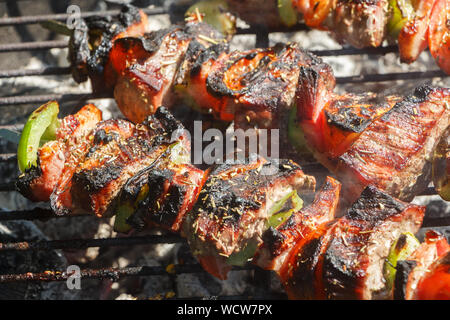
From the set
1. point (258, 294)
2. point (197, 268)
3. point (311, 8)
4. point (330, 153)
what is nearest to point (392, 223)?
point (330, 153)

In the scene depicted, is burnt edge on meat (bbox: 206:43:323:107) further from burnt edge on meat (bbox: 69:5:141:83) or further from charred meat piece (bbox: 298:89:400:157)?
burnt edge on meat (bbox: 69:5:141:83)

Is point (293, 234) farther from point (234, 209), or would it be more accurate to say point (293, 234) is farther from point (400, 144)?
point (400, 144)

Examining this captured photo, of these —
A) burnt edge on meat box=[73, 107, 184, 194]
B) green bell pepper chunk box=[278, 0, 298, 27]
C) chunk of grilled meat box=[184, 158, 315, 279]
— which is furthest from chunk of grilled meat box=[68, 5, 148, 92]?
chunk of grilled meat box=[184, 158, 315, 279]

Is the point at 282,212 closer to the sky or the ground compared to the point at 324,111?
closer to the ground

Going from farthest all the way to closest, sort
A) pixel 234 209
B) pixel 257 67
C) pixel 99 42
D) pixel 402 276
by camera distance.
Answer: pixel 99 42
pixel 257 67
pixel 234 209
pixel 402 276

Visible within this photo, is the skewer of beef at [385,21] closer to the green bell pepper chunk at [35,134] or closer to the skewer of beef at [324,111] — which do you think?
the skewer of beef at [324,111]

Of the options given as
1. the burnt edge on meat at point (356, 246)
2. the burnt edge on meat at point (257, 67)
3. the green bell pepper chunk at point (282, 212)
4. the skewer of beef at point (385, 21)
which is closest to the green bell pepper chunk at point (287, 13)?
the skewer of beef at point (385, 21)

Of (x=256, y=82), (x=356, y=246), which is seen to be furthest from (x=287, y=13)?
(x=356, y=246)
